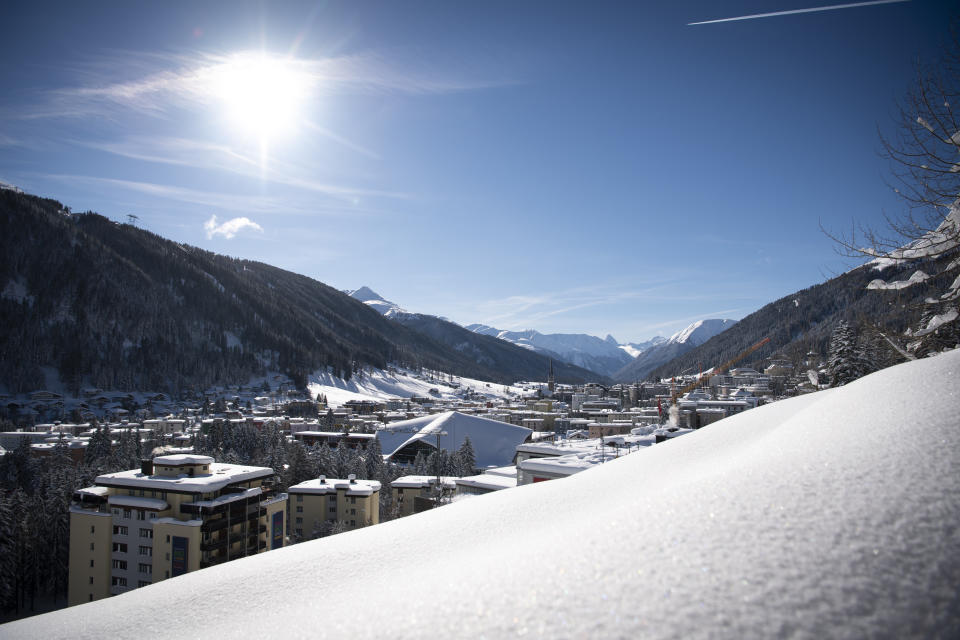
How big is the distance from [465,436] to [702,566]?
5230cm

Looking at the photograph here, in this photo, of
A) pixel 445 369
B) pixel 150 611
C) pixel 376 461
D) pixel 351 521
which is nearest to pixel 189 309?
pixel 445 369

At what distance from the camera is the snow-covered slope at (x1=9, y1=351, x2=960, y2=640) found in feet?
4.02

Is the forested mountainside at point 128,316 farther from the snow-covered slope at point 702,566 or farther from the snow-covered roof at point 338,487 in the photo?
the snow-covered slope at point 702,566

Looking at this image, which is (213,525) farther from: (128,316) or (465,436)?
(128,316)

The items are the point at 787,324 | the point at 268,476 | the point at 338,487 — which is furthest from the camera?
the point at 787,324

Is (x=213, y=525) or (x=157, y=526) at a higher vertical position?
(x=157, y=526)

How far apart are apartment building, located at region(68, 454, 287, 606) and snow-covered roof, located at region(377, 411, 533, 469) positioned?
30.4m

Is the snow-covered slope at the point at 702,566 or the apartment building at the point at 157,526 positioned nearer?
the snow-covered slope at the point at 702,566

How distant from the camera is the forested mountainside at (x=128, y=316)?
3693 inches

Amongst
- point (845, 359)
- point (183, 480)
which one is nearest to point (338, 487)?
point (183, 480)

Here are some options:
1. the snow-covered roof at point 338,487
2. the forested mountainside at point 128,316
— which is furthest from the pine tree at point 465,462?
the forested mountainside at point 128,316

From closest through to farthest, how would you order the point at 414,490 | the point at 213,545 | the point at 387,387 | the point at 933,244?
the point at 933,244
the point at 213,545
the point at 414,490
the point at 387,387

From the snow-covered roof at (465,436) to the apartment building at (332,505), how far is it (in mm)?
22740

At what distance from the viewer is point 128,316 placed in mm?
109750
